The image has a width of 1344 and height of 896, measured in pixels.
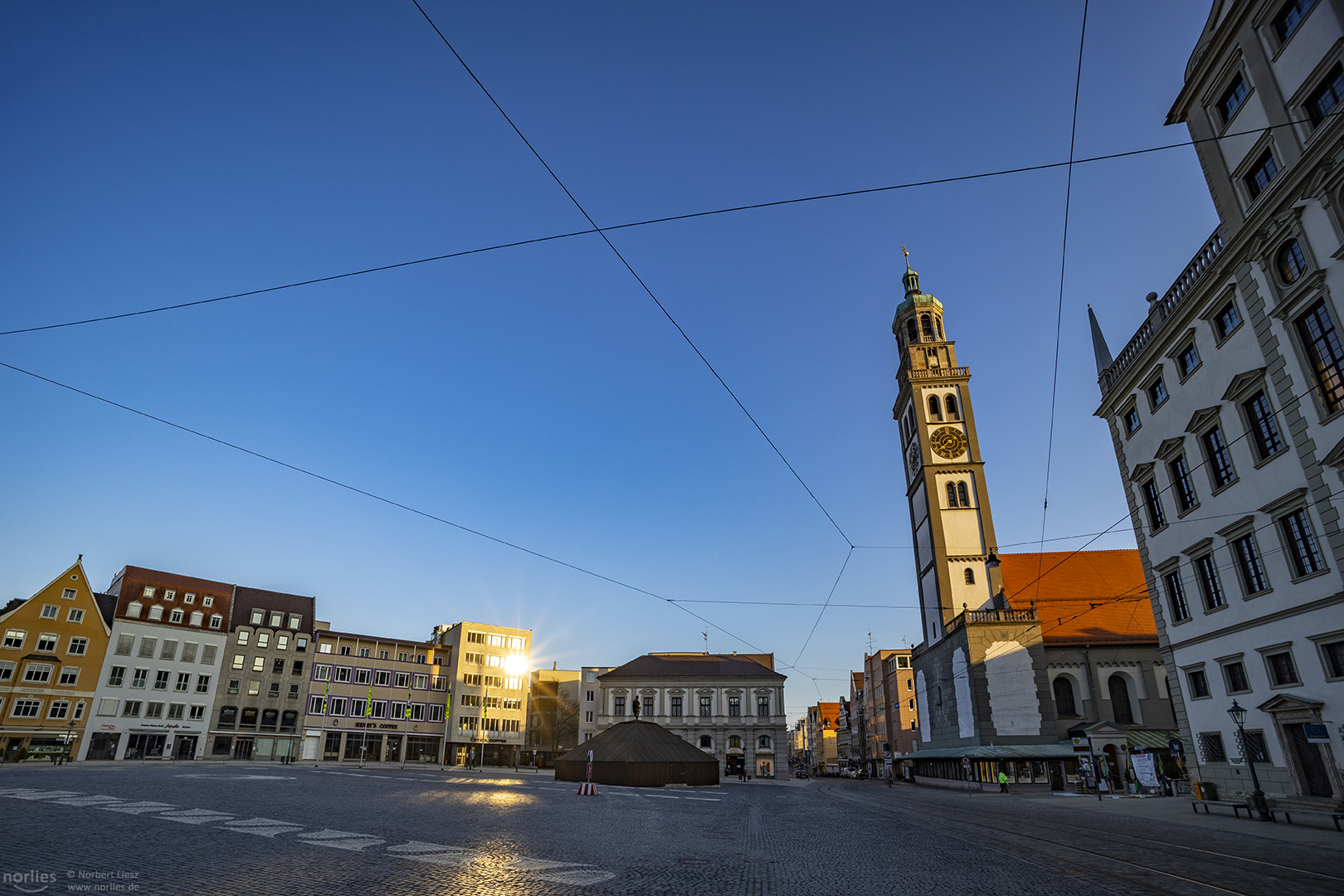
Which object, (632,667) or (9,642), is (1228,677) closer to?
(632,667)

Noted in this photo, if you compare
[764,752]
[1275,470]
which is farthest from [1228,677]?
[764,752]

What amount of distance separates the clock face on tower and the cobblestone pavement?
120 feet

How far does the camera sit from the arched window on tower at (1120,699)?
155 ft

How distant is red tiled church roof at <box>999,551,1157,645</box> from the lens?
162 feet

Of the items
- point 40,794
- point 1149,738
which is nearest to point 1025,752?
point 1149,738

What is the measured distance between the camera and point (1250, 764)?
21.1 m

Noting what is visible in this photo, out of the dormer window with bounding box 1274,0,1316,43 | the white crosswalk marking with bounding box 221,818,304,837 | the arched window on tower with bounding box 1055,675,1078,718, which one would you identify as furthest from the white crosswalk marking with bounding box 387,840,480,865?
the arched window on tower with bounding box 1055,675,1078,718

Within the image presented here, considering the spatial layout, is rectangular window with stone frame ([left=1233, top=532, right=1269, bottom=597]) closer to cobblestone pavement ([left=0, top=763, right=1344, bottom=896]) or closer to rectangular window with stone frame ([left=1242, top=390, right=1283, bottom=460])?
rectangular window with stone frame ([left=1242, top=390, right=1283, bottom=460])

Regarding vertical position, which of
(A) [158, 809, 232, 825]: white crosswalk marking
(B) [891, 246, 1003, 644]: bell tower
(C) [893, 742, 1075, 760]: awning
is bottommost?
(C) [893, 742, 1075, 760]: awning

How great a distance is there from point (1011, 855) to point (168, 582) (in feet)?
246

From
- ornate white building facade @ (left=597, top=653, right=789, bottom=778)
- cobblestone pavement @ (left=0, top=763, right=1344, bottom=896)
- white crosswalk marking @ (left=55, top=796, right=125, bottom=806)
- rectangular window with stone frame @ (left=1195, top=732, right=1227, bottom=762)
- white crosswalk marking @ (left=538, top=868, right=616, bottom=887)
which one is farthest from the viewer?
ornate white building facade @ (left=597, top=653, right=789, bottom=778)

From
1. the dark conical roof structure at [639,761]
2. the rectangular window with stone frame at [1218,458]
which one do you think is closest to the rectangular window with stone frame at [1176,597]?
the rectangular window with stone frame at [1218,458]

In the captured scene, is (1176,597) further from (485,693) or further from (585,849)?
(485,693)

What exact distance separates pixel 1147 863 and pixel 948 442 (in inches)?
1947
